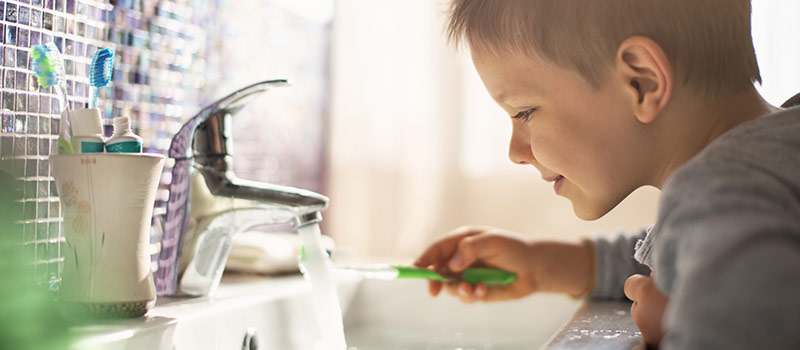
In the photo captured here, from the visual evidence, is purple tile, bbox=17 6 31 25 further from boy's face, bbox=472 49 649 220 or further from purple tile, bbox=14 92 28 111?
boy's face, bbox=472 49 649 220

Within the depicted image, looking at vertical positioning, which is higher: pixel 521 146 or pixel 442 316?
pixel 521 146

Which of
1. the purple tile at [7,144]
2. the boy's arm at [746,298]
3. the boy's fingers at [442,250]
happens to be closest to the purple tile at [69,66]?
the purple tile at [7,144]

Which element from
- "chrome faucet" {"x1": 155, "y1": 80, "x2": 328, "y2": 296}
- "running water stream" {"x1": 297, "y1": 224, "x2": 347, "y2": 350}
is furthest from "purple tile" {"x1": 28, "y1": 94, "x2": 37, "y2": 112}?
"running water stream" {"x1": 297, "y1": 224, "x2": 347, "y2": 350}

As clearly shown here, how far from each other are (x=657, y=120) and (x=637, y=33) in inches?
3.0

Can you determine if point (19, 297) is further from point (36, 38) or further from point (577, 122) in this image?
point (577, 122)

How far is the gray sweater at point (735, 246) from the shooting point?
36 cm

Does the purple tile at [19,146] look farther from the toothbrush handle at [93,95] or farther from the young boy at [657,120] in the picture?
the young boy at [657,120]

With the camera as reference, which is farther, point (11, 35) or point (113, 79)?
point (113, 79)

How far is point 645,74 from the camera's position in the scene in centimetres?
60

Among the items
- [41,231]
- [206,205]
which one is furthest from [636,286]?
[41,231]

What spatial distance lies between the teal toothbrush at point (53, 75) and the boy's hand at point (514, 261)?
1.56 ft

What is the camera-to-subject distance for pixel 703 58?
0.60 metres

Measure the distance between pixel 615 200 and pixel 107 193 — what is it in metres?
0.43

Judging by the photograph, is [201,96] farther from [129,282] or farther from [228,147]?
[129,282]
